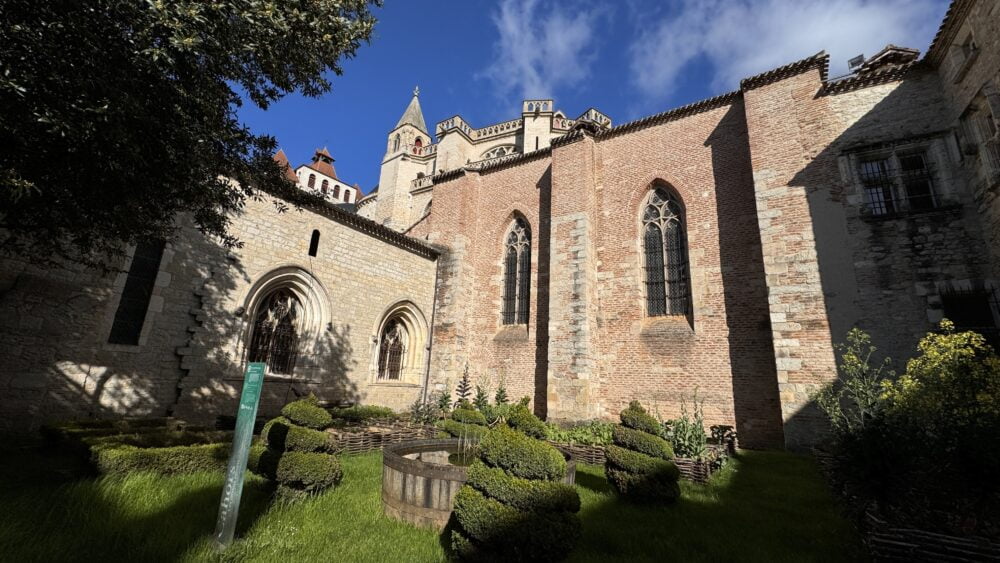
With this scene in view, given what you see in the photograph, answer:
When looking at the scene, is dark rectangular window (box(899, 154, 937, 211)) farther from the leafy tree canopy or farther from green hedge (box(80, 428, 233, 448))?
green hedge (box(80, 428, 233, 448))

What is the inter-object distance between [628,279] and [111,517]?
11855 millimetres

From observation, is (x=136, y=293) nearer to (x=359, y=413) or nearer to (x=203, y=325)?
(x=203, y=325)

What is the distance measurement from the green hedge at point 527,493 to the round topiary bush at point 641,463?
2.49m

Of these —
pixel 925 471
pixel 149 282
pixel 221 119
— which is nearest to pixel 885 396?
pixel 925 471

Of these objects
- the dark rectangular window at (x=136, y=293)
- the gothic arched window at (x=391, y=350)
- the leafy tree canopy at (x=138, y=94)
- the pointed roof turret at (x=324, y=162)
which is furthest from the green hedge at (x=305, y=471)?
the pointed roof turret at (x=324, y=162)

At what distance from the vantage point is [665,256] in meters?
12.5

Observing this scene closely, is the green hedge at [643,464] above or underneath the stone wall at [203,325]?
underneath

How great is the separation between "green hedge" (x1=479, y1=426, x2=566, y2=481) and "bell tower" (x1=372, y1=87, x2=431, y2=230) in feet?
86.7

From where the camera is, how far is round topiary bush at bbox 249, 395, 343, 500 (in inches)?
202

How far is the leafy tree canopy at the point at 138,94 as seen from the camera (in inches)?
162

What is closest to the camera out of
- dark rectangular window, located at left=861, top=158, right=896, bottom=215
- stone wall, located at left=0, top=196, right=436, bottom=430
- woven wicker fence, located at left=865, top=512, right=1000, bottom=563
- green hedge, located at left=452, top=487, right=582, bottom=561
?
green hedge, located at left=452, top=487, right=582, bottom=561

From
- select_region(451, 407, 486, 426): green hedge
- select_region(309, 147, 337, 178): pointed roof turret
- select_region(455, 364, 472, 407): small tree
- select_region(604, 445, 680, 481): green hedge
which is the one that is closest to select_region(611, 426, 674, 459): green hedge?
select_region(604, 445, 680, 481): green hedge

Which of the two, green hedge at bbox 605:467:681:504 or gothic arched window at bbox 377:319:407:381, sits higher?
gothic arched window at bbox 377:319:407:381

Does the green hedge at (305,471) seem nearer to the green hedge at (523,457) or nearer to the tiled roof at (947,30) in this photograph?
the green hedge at (523,457)
